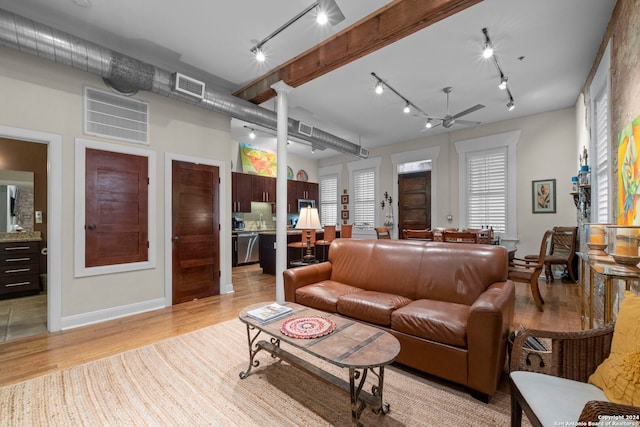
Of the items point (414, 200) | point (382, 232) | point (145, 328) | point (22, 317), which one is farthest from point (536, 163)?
point (22, 317)

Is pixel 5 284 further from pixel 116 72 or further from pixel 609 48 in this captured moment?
pixel 609 48

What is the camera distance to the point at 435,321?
1.98m

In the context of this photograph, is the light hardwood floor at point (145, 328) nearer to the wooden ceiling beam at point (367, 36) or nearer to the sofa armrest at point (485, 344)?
the sofa armrest at point (485, 344)

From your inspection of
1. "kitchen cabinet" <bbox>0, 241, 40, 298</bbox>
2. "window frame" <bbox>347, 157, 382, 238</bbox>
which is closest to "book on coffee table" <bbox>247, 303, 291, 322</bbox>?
"kitchen cabinet" <bbox>0, 241, 40, 298</bbox>

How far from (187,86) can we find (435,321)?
3656 millimetres

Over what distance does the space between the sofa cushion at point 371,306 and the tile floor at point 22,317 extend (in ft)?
10.7

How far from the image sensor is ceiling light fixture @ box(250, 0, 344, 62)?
2336 millimetres

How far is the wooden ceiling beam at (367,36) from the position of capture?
2430 millimetres

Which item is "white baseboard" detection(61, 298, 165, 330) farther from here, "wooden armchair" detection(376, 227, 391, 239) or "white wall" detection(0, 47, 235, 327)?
"wooden armchair" detection(376, 227, 391, 239)

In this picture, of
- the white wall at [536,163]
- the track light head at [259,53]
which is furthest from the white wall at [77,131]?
the white wall at [536,163]

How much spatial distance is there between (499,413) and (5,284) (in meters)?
6.08

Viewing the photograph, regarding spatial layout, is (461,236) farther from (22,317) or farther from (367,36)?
(22,317)

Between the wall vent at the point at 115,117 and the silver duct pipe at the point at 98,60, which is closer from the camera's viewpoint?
the silver duct pipe at the point at 98,60

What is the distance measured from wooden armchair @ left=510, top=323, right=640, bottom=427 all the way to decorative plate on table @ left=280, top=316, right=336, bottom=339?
994 mm
